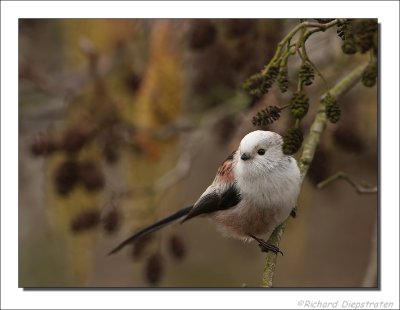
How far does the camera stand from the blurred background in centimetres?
197

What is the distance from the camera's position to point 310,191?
6.31 ft

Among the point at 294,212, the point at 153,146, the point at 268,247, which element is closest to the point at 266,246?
the point at 268,247

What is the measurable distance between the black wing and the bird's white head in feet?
0.37

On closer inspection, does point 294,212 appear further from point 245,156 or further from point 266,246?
point 245,156

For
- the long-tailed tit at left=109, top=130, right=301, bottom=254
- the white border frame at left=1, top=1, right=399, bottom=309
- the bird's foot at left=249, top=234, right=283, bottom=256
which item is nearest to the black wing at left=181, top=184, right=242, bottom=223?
the long-tailed tit at left=109, top=130, right=301, bottom=254

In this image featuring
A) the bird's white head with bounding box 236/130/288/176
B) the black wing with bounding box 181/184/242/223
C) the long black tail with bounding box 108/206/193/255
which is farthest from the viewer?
the long black tail with bounding box 108/206/193/255

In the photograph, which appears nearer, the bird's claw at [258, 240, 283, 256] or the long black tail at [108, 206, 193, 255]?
the bird's claw at [258, 240, 283, 256]

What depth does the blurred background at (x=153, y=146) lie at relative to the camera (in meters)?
1.97

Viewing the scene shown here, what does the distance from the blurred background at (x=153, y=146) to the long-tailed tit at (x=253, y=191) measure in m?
0.14

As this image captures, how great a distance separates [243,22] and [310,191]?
507 mm

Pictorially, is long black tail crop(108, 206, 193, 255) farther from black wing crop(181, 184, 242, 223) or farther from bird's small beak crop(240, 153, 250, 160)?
bird's small beak crop(240, 153, 250, 160)

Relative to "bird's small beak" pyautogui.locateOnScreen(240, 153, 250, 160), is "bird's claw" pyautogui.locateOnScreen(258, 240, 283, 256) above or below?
below

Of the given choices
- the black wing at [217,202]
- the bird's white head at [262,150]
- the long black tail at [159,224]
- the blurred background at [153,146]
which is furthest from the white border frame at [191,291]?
the bird's white head at [262,150]

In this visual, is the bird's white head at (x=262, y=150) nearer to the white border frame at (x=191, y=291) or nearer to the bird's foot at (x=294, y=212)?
the bird's foot at (x=294, y=212)
